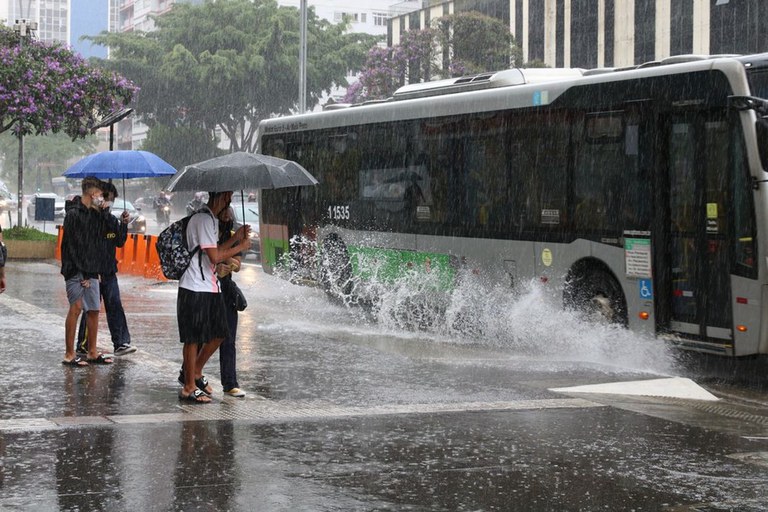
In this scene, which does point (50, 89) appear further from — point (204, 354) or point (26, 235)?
point (204, 354)

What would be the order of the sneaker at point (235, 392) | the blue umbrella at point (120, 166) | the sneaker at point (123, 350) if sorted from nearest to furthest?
the sneaker at point (235, 392)
the sneaker at point (123, 350)
the blue umbrella at point (120, 166)

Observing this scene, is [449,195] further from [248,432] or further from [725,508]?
[725,508]

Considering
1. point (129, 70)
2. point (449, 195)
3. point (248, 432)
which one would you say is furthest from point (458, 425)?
point (129, 70)

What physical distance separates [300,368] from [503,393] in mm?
2227

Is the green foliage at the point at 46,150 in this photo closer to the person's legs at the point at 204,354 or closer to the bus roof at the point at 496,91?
the bus roof at the point at 496,91

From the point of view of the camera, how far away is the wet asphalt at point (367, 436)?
6.52 meters

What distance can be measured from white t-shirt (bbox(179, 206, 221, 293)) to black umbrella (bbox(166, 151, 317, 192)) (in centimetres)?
21

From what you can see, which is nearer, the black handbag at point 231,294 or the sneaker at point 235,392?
the black handbag at point 231,294

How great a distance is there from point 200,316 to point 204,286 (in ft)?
0.74

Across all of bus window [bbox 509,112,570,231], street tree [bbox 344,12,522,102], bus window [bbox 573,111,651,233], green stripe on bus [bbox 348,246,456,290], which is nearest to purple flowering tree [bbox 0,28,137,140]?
green stripe on bus [bbox 348,246,456,290]

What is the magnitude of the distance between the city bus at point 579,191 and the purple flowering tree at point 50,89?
12594 millimetres

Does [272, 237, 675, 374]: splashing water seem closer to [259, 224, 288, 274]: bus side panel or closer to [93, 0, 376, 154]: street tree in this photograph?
[259, 224, 288, 274]: bus side panel

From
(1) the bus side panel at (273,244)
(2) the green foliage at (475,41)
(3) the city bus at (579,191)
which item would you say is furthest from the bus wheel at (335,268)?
→ (2) the green foliage at (475,41)

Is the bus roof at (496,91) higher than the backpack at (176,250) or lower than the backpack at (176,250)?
higher
